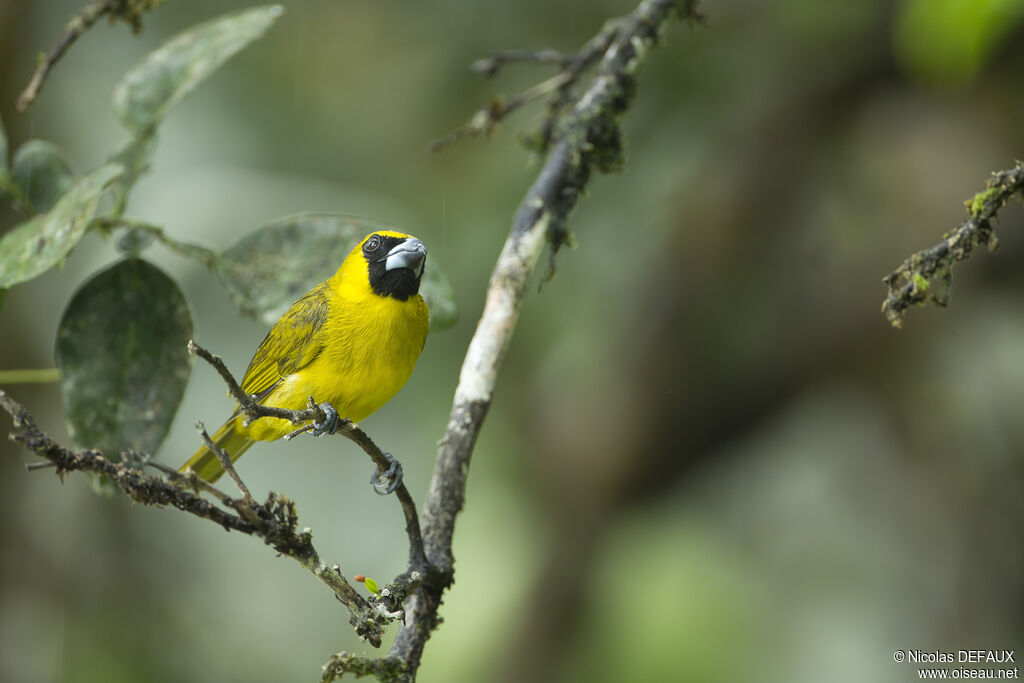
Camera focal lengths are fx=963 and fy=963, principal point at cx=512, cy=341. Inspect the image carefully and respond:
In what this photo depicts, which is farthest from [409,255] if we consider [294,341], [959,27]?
[959,27]

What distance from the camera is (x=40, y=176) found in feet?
7.60

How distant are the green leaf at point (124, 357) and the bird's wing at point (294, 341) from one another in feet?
0.82

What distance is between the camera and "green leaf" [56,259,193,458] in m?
2.16

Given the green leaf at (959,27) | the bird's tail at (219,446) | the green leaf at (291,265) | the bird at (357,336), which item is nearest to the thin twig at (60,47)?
the green leaf at (291,265)

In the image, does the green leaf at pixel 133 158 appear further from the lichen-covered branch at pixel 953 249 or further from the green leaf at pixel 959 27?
the green leaf at pixel 959 27

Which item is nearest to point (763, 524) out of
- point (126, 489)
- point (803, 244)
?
point (803, 244)

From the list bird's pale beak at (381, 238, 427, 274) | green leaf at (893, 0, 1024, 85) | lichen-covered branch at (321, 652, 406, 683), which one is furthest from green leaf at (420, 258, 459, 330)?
green leaf at (893, 0, 1024, 85)

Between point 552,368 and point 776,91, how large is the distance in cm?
173

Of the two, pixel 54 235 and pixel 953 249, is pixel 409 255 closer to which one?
pixel 54 235

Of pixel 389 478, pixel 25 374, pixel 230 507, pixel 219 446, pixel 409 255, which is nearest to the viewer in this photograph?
pixel 230 507

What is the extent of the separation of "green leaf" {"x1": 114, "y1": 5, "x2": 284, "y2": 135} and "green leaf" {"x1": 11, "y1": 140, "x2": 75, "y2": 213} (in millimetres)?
203

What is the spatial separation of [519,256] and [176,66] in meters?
0.95

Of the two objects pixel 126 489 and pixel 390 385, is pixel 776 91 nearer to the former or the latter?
pixel 390 385

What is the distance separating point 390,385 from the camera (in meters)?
2.19
